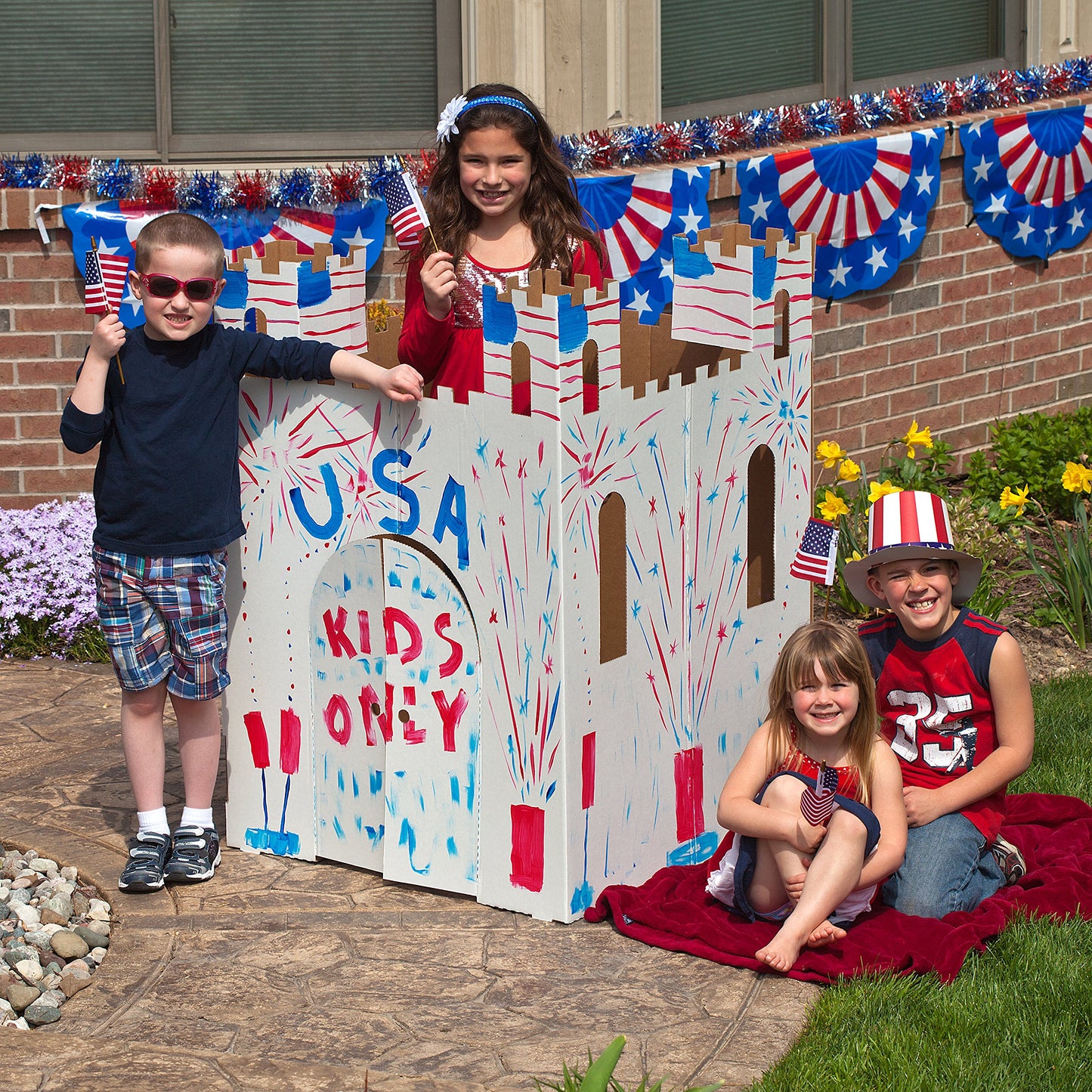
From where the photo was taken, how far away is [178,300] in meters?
3.90

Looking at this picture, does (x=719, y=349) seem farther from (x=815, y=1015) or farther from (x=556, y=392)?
(x=815, y=1015)

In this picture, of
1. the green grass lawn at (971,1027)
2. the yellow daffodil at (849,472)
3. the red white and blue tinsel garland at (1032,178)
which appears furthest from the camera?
the red white and blue tinsel garland at (1032,178)

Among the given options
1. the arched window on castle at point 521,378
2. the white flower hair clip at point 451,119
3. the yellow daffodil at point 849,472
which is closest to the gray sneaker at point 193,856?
the arched window on castle at point 521,378

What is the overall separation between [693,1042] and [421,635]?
1.14 m

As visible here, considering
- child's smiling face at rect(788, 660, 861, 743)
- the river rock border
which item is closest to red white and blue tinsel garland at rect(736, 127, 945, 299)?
child's smiling face at rect(788, 660, 861, 743)

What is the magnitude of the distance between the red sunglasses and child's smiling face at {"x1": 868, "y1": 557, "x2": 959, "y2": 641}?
5.59 feet

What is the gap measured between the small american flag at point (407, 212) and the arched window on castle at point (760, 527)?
102cm

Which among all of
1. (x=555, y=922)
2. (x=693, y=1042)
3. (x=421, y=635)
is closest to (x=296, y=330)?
(x=421, y=635)

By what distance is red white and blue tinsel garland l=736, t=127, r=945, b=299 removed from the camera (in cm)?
693

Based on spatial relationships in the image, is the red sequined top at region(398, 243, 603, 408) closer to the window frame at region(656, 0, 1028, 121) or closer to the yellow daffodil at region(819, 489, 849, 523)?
the yellow daffodil at region(819, 489, 849, 523)

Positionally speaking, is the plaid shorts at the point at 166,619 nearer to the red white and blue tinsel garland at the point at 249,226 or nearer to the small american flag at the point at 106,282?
the small american flag at the point at 106,282

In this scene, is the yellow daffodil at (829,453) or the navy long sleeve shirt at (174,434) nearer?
the navy long sleeve shirt at (174,434)

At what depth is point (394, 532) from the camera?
155 inches

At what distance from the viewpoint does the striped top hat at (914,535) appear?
3879 millimetres
